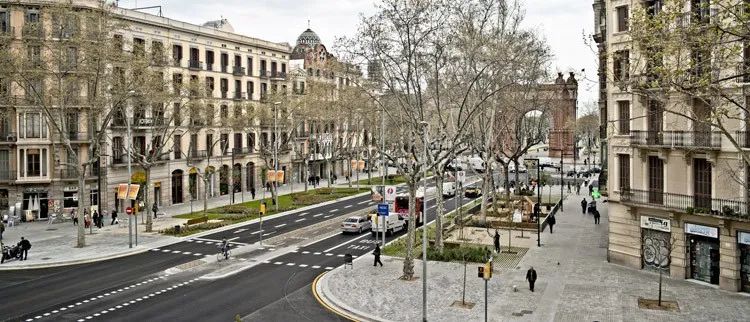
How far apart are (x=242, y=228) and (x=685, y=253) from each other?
30.4 meters

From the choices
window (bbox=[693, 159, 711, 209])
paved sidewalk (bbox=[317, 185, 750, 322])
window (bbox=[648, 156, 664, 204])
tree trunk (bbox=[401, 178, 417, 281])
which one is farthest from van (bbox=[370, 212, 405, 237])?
window (bbox=[693, 159, 711, 209])

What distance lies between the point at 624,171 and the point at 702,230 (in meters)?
5.17

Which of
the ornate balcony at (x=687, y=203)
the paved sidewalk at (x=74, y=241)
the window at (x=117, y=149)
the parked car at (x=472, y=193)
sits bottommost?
the paved sidewalk at (x=74, y=241)

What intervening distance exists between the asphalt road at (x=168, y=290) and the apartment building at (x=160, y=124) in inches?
322

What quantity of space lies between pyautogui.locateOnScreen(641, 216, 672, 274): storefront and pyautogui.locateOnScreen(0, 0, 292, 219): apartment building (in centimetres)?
3281

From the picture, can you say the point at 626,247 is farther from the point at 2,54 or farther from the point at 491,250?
the point at 2,54

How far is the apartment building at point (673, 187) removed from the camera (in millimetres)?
26016

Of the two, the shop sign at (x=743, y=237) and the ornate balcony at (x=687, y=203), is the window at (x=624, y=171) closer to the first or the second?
the ornate balcony at (x=687, y=203)

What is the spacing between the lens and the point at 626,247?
3138 cm

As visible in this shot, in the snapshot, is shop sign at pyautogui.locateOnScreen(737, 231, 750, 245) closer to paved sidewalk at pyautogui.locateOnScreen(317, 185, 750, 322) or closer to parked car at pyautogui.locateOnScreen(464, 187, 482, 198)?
paved sidewalk at pyautogui.locateOnScreen(317, 185, 750, 322)

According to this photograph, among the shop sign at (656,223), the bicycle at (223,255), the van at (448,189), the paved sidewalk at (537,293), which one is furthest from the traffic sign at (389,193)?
the van at (448,189)

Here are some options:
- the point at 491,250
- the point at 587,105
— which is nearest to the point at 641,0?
the point at 491,250

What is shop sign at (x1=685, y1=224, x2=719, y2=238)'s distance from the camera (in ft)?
87.7

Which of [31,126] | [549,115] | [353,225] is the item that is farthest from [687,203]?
[549,115]
